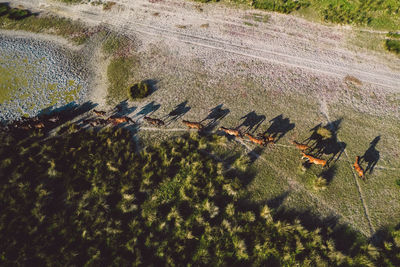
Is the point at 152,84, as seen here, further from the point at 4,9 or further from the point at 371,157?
the point at 4,9

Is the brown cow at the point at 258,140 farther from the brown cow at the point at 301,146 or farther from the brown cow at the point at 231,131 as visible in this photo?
the brown cow at the point at 301,146

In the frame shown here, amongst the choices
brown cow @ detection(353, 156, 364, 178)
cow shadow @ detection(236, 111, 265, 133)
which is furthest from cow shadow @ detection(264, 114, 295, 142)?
brown cow @ detection(353, 156, 364, 178)

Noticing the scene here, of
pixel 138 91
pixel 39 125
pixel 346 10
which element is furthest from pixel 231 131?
pixel 346 10

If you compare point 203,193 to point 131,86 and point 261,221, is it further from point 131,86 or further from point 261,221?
point 131,86

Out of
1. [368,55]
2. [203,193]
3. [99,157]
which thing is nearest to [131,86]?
[99,157]

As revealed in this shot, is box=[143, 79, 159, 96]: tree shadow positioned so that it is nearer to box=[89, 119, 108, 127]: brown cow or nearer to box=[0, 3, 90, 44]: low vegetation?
box=[89, 119, 108, 127]: brown cow

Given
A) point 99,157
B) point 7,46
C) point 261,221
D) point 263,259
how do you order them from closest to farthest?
1. point 263,259
2. point 261,221
3. point 99,157
4. point 7,46
